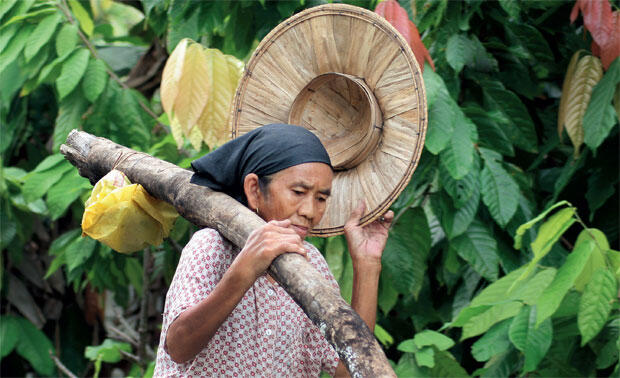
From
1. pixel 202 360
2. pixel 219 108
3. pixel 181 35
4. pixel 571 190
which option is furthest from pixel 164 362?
pixel 571 190

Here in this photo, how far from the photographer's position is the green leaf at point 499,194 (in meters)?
3.06

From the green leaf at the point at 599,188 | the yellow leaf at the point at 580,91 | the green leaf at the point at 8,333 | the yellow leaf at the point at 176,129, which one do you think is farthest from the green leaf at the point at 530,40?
the green leaf at the point at 8,333

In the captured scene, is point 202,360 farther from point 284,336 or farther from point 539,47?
point 539,47

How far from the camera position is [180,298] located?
5.72ft

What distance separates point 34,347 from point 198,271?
3.29m

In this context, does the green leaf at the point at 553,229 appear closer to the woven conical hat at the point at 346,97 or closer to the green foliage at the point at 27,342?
the woven conical hat at the point at 346,97

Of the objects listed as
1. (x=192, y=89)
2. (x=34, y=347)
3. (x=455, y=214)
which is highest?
(x=192, y=89)

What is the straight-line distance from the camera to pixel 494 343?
→ 2.81 metres

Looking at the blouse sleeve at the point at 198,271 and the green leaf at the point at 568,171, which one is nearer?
the blouse sleeve at the point at 198,271

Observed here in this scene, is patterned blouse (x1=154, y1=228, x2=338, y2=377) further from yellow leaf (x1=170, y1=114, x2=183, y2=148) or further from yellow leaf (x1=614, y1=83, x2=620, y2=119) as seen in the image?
yellow leaf (x1=614, y1=83, x2=620, y2=119)

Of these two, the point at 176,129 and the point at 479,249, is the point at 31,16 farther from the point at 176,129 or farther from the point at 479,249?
the point at 479,249

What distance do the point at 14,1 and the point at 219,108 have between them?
4.00 ft

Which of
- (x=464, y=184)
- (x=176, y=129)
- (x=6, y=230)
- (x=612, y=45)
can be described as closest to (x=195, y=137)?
(x=176, y=129)

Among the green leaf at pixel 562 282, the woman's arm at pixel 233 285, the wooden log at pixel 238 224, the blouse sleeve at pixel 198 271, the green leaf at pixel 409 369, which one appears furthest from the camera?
the green leaf at pixel 409 369
